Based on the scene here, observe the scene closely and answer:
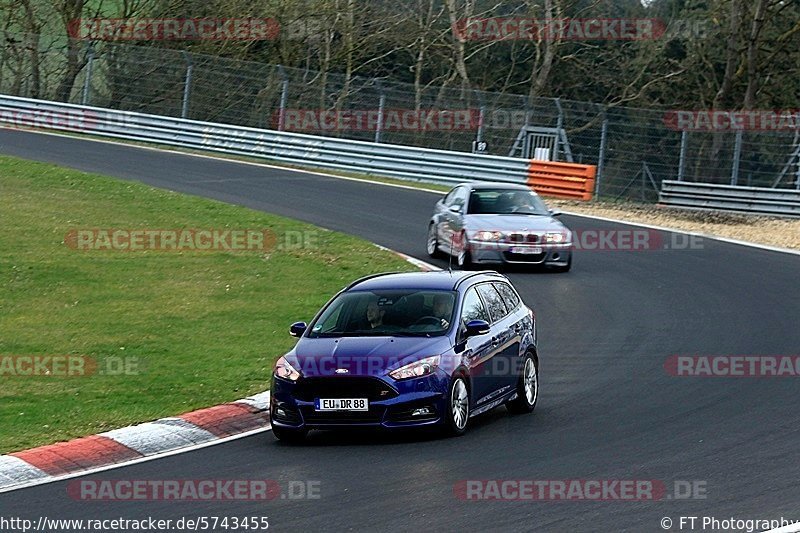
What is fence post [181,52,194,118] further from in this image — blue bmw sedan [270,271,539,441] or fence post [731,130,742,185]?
blue bmw sedan [270,271,539,441]

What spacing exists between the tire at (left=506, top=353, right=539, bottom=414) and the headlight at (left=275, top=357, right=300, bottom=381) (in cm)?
236

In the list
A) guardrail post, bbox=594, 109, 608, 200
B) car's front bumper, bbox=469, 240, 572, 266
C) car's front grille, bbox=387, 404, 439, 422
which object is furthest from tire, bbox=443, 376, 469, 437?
guardrail post, bbox=594, 109, 608, 200

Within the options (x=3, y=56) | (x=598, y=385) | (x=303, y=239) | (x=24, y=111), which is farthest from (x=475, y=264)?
(x=3, y=56)

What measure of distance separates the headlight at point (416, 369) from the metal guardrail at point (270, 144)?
2234 cm

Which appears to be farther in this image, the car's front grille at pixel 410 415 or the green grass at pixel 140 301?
the green grass at pixel 140 301

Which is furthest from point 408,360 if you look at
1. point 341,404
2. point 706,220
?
point 706,220

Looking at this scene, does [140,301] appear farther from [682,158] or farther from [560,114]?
[682,158]

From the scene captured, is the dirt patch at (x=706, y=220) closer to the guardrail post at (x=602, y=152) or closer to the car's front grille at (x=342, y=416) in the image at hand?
the guardrail post at (x=602, y=152)

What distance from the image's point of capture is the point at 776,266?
78.3 feet

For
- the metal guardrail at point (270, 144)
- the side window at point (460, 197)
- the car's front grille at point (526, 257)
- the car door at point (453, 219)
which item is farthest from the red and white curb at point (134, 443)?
the metal guardrail at point (270, 144)

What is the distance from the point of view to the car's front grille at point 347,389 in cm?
1147

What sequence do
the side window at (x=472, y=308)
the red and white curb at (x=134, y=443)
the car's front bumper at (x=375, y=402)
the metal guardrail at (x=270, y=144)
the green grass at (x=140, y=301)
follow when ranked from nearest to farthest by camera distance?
the red and white curb at (x=134, y=443) → the car's front bumper at (x=375, y=402) → the side window at (x=472, y=308) → the green grass at (x=140, y=301) → the metal guardrail at (x=270, y=144)

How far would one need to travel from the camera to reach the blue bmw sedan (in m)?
11.5

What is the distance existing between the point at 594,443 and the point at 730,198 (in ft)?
73.6
